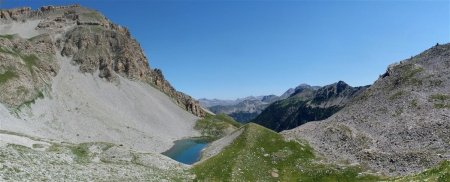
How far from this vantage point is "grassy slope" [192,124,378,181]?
62625mm

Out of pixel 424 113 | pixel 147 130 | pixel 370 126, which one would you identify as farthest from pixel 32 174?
pixel 147 130

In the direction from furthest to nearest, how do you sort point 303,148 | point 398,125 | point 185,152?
point 185,152 < point 398,125 < point 303,148

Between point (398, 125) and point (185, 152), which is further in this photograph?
point (185, 152)

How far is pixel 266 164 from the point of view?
69000 mm

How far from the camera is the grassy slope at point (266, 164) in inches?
2466

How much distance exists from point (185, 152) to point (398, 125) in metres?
76.0

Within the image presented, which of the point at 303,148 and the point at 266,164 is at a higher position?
the point at 303,148

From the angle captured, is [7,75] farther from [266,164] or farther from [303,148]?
[303,148]

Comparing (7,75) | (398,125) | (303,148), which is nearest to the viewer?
(303,148)

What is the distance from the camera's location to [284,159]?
233 feet

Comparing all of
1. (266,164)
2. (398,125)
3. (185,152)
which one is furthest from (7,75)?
(398,125)

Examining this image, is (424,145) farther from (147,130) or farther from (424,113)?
(147,130)

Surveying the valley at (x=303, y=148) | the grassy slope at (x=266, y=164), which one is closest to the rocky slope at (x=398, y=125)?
the valley at (x=303, y=148)

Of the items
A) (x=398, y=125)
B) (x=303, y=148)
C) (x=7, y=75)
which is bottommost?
(x=303, y=148)
